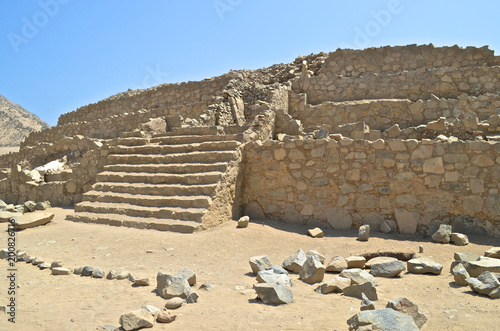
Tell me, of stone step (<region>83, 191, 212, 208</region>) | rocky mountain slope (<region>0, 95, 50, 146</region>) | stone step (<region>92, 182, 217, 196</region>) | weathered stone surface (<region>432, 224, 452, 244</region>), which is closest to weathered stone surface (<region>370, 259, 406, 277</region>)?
weathered stone surface (<region>432, 224, 452, 244</region>)

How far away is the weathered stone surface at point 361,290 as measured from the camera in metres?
3.52

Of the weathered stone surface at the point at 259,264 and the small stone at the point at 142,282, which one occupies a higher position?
the weathered stone surface at the point at 259,264

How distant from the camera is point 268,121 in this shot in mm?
8812

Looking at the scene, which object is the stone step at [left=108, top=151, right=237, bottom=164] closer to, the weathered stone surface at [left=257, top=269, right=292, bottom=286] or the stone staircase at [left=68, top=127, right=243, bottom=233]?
the stone staircase at [left=68, top=127, right=243, bottom=233]

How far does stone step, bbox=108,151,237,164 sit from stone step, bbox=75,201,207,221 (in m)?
1.35

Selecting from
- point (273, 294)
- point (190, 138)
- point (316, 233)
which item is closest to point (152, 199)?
point (190, 138)

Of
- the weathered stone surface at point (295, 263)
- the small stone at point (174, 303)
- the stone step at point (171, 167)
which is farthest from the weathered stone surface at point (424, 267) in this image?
the stone step at point (171, 167)

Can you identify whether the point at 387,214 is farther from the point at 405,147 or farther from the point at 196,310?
the point at 196,310

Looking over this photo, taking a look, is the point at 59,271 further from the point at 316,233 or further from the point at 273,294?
the point at 316,233

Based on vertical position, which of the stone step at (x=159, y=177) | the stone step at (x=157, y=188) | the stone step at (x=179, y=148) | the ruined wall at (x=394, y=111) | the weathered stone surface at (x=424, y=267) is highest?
the ruined wall at (x=394, y=111)

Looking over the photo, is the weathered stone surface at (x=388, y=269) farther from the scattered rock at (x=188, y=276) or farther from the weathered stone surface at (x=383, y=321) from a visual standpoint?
the scattered rock at (x=188, y=276)

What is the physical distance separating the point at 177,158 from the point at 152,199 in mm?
1247

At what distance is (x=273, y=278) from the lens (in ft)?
13.1

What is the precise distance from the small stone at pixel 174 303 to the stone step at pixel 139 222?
2887 mm
